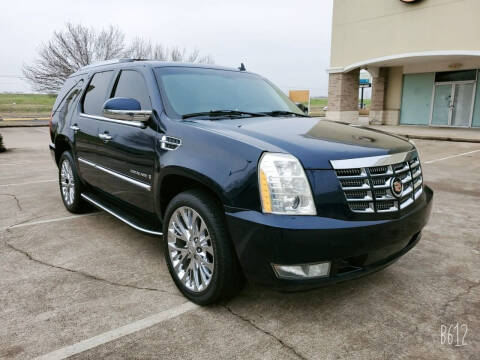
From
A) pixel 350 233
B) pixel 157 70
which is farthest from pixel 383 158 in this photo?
pixel 157 70

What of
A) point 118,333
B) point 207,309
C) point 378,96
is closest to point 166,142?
point 207,309

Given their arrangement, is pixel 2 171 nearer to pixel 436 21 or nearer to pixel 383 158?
pixel 383 158

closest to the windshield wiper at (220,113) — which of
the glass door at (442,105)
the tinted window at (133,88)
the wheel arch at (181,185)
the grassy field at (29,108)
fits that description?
the tinted window at (133,88)

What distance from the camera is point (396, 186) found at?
2.62m

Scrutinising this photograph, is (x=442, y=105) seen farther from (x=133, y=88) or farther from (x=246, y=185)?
(x=246, y=185)

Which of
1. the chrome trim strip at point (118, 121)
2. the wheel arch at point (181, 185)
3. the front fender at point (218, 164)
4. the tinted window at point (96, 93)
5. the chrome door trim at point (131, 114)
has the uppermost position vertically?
the tinted window at point (96, 93)

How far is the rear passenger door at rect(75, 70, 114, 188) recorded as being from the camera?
14.1ft

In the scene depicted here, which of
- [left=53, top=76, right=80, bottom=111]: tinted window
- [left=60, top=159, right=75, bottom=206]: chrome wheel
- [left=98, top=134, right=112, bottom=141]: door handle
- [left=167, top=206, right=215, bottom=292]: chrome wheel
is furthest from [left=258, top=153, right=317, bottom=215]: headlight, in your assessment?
[left=53, top=76, right=80, bottom=111]: tinted window

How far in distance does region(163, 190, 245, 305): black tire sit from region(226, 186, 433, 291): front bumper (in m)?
0.11

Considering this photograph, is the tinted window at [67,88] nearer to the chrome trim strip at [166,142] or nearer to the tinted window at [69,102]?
the tinted window at [69,102]

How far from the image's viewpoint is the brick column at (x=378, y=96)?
2240 cm

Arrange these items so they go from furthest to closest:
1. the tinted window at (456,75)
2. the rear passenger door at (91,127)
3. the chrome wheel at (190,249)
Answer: the tinted window at (456,75), the rear passenger door at (91,127), the chrome wheel at (190,249)

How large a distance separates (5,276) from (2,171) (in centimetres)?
654

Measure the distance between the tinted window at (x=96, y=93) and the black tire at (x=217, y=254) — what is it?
6.98 feet
